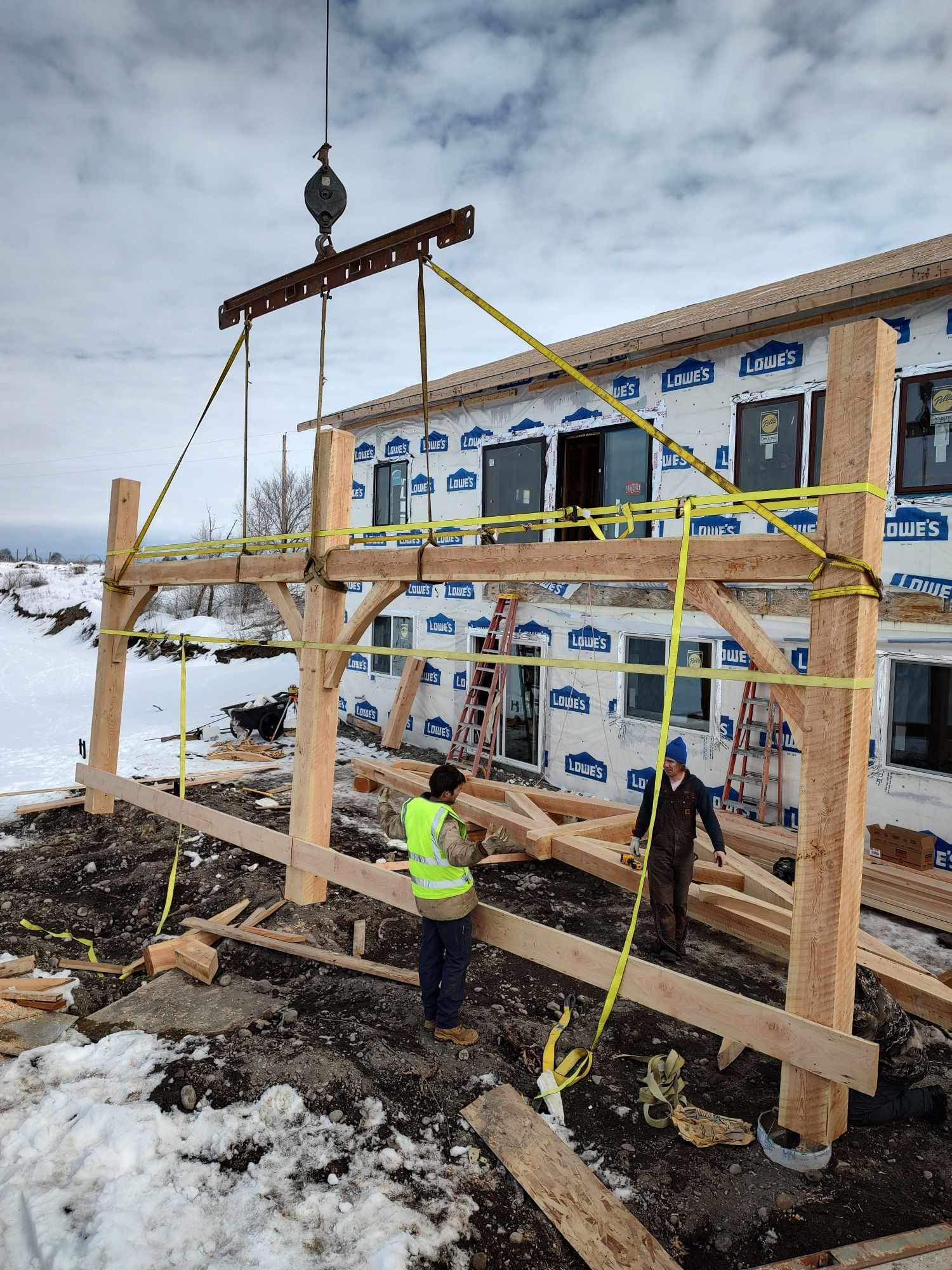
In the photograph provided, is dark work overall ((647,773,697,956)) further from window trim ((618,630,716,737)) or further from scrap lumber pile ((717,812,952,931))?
window trim ((618,630,716,737))

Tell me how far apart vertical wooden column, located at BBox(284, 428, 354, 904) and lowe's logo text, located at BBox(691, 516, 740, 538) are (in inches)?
204

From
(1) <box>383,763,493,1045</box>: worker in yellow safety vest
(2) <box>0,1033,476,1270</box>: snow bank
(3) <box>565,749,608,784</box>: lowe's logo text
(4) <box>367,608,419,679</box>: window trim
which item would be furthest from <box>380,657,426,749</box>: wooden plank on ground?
(2) <box>0,1033,476,1270</box>: snow bank

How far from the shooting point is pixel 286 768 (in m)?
12.7

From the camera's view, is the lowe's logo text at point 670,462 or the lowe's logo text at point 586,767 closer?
the lowe's logo text at point 670,462

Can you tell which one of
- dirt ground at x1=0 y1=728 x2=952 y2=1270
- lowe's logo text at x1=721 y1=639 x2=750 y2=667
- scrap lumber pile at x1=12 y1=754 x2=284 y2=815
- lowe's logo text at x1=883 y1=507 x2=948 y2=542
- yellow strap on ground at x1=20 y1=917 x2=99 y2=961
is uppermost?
lowe's logo text at x1=883 y1=507 x2=948 y2=542

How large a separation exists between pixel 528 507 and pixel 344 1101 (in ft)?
31.7

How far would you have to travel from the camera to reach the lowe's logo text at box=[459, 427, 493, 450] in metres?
13.0

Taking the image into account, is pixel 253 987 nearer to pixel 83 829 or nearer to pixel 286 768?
pixel 83 829

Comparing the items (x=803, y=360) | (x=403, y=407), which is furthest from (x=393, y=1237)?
(x=403, y=407)

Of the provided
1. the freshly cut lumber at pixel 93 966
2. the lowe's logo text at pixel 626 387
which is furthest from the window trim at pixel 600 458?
the freshly cut lumber at pixel 93 966

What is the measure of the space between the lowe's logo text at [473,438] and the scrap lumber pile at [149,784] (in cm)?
678

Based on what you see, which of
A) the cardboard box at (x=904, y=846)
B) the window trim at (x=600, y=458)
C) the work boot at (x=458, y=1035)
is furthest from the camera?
the window trim at (x=600, y=458)

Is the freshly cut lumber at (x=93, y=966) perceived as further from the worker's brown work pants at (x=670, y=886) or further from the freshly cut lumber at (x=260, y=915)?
the worker's brown work pants at (x=670, y=886)

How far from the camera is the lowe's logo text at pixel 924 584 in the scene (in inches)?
318
